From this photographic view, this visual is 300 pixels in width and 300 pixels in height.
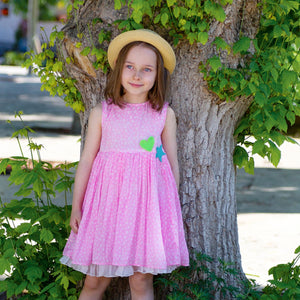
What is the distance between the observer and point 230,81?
313 centimetres

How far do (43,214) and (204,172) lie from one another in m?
0.98

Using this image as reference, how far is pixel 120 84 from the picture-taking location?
2951mm

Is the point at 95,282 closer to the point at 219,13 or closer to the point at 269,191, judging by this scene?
the point at 219,13

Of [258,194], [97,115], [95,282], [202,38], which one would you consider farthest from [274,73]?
[258,194]

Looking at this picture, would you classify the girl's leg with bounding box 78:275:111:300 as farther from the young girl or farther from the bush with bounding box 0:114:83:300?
the bush with bounding box 0:114:83:300

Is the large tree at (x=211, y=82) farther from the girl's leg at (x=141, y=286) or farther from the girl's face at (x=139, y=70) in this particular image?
the girl's leg at (x=141, y=286)

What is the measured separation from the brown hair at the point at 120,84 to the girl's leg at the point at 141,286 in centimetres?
86

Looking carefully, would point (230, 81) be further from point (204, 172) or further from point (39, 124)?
point (39, 124)

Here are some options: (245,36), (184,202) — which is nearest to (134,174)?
(184,202)

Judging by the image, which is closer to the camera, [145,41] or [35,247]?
[145,41]

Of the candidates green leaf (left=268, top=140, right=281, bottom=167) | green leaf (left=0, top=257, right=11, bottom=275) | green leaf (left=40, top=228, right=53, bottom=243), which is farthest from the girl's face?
green leaf (left=0, top=257, right=11, bottom=275)

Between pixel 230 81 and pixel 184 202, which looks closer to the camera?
pixel 230 81

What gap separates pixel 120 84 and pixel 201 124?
2.03 ft

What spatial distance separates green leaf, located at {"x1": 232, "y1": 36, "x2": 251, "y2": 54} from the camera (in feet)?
10.2
